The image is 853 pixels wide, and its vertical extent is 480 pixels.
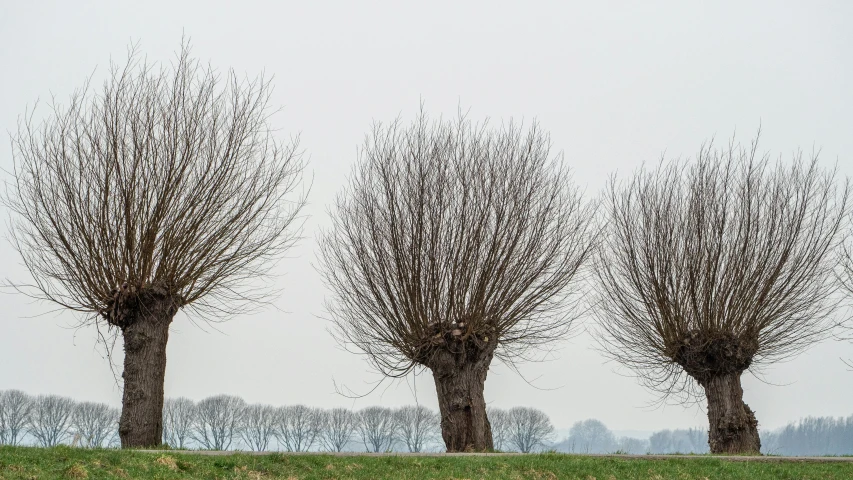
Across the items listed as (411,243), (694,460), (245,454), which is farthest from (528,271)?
(245,454)

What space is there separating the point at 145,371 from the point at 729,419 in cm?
1961

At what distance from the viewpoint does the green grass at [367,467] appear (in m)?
12.5

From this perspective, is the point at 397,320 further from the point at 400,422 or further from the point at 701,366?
the point at 400,422

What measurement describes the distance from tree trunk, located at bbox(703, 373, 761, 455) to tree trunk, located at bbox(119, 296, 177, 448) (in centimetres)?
1878

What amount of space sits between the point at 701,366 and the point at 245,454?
18.8 meters

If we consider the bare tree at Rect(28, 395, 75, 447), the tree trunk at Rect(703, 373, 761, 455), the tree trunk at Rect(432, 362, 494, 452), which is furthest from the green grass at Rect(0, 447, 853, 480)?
the bare tree at Rect(28, 395, 75, 447)

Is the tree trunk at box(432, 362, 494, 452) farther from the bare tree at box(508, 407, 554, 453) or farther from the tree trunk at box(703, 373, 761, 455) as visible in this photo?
the bare tree at box(508, 407, 554, 453)

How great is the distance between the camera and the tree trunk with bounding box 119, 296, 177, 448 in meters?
19.4

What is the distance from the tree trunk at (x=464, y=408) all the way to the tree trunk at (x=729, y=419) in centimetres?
954

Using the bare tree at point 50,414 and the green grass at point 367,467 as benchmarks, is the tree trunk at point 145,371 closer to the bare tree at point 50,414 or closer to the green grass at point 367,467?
the green grass at point 367,467

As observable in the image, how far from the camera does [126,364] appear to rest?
20094mm

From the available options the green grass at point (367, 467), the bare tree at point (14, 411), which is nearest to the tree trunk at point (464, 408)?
the green grass at point (367, 467)

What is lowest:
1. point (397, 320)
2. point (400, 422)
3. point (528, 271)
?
point (400, 422)

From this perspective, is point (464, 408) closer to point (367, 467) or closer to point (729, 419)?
point (367, 467)
